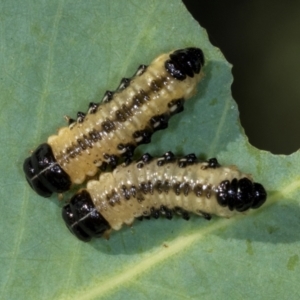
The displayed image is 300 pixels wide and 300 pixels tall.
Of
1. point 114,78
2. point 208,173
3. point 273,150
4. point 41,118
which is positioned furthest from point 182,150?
point 273,150

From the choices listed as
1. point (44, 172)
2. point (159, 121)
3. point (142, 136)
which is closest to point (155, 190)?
point (142, 136)

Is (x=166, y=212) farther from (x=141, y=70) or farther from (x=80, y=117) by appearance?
(x=141, y=70)

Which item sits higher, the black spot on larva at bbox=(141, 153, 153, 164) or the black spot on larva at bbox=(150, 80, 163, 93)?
the black spot on larva at bbox=(150, 80, 163, 93)

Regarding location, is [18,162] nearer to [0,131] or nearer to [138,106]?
[0,131]

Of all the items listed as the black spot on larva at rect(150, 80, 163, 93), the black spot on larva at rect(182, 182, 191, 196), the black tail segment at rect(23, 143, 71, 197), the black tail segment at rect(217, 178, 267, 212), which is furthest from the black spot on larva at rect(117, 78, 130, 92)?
the black tail segment at rect(217, 178, 267, 212)

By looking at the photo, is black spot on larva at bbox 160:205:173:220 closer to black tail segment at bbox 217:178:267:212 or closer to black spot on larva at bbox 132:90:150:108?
black tail segment at bbox 217:178:267:212

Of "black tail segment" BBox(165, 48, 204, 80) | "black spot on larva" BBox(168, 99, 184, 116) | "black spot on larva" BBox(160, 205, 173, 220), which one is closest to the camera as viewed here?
"black tail segment" BBox(165, 48, 204, 80)

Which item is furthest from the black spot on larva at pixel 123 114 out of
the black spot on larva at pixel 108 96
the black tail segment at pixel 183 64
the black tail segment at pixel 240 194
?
the black tail segment at pixel 240 194

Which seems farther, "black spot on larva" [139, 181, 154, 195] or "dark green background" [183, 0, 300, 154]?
"dark green background" [183, 0, 300, 154]
